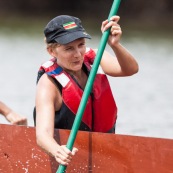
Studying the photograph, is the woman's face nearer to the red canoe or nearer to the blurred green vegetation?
the red canoe

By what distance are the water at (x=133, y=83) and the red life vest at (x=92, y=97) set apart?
3.14m

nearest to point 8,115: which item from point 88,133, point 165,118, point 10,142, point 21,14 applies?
point 10,142

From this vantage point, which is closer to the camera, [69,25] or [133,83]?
[69,25]

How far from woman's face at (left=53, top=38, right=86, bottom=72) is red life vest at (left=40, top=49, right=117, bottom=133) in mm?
76

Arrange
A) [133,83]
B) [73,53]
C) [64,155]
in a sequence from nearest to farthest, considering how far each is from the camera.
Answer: [64,155] → [73,53] → [133,83]

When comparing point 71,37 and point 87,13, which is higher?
point 87,13

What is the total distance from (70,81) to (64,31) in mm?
240

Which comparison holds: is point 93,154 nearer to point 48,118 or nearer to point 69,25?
point 48,118

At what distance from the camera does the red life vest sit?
11.5 ft

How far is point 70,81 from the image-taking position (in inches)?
139

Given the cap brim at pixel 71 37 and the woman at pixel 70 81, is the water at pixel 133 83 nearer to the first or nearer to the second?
the woman at pixel 70 81

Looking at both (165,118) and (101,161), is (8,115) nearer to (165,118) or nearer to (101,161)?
(101,161)

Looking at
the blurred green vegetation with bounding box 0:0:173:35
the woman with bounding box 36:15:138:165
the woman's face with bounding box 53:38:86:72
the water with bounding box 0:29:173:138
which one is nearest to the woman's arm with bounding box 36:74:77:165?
the woman with bounding box 36:15:138:165

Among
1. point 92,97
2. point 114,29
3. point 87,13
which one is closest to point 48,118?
point 92,97
